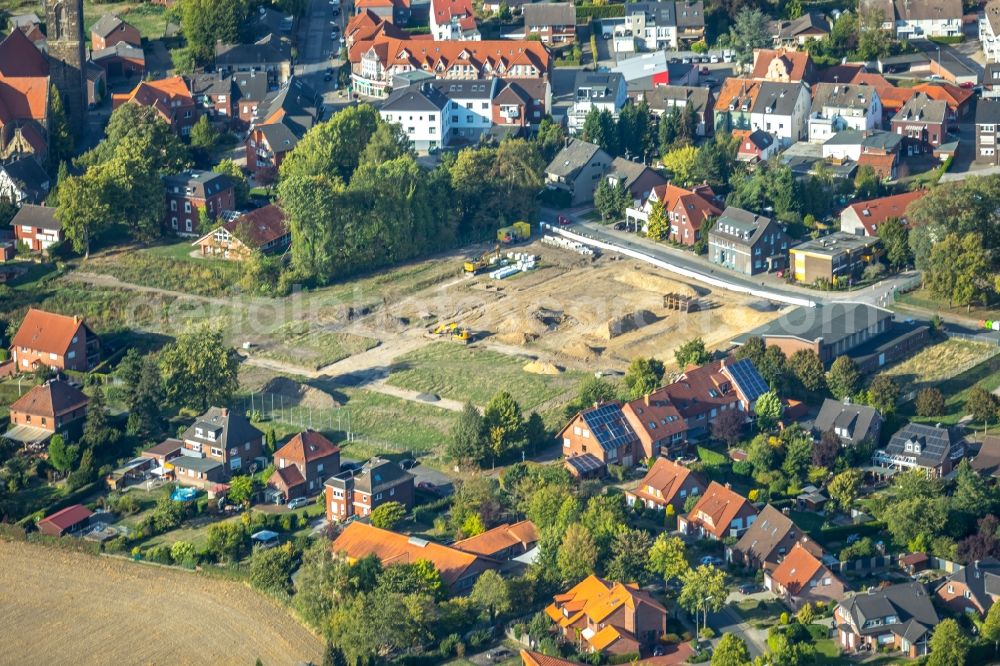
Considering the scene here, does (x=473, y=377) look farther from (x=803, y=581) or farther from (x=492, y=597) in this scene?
(x=803, y=581)

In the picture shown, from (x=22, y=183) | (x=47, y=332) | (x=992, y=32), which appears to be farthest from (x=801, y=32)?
(x=47, y=332)

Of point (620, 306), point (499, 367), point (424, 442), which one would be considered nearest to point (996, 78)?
point (620, 306)

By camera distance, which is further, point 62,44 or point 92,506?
point 62,44

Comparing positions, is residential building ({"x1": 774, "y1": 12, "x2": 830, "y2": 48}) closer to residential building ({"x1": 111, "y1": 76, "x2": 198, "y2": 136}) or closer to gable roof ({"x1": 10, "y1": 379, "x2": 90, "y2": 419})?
residential building ({"x1": 111, "y1": 76, "x2": 198, "y2": 136})

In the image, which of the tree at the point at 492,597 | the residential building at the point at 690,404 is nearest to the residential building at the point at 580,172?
the residential building at the point at 690,404

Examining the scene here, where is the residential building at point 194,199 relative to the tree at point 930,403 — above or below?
above

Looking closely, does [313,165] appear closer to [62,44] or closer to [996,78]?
[62,44]

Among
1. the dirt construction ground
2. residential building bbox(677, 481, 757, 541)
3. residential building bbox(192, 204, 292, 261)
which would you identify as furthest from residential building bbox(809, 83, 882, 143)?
the dirt construction ground

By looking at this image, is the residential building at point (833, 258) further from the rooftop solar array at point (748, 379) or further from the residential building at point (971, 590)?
the residential building at point (971, 590)
